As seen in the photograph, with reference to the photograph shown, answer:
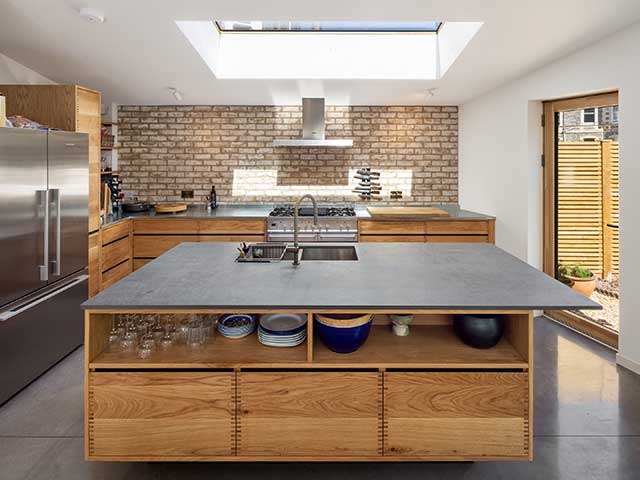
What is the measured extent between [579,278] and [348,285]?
9.94 feet

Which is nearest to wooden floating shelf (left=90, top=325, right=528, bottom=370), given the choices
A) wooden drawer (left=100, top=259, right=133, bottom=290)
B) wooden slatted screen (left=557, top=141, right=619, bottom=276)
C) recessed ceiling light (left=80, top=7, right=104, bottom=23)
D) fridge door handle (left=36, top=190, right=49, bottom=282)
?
fridge door handle (left=36, top=190, right=49, bottom=282)

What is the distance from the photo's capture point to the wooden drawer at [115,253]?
445 centimetres

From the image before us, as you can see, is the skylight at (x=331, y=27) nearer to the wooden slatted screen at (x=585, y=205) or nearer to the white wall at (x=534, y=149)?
the white wall at (x=534, y=149)

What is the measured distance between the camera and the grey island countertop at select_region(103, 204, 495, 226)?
5.11m

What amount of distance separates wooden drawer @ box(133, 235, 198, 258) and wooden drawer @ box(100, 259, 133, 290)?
172mm

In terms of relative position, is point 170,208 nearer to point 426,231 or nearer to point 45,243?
point 45,243

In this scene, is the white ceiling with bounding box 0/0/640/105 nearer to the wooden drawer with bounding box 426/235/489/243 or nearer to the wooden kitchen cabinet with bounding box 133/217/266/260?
the wooden kitchen cabinet with bounding box 133/217/266/260

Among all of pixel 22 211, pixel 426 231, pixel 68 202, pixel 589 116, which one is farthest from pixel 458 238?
pixel 22 211

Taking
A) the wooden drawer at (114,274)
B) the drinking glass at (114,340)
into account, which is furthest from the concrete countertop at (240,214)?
the drinking glass at (114,340)

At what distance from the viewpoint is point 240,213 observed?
5.42 metres

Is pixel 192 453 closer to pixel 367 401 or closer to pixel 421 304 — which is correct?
pixel 367 401

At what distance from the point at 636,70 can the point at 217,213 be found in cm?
420

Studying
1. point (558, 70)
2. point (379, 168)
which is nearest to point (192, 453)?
point (558, 70)

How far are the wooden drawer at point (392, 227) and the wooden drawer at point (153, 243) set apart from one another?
1957 mm
